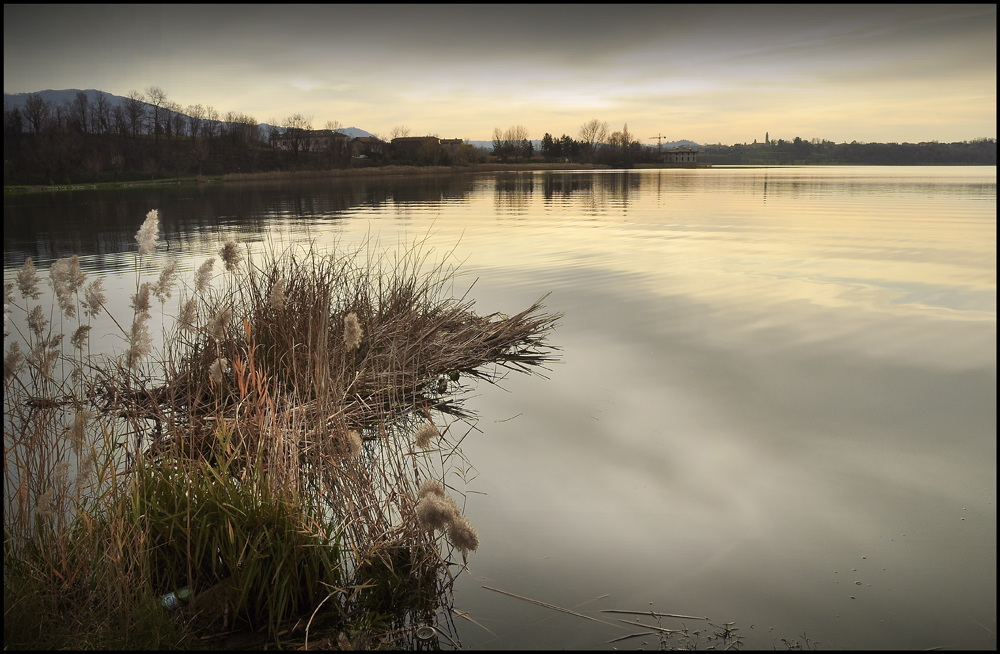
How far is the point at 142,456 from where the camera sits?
11.0ft

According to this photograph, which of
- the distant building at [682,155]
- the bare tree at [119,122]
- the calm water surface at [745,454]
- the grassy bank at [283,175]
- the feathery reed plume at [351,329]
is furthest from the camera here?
the distant building at [682,155]

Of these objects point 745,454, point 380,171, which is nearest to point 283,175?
point 380,171

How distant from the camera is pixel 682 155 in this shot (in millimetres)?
159000

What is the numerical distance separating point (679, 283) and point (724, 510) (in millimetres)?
9373

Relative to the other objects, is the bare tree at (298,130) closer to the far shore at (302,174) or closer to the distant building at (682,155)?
the far shore at (302,174)

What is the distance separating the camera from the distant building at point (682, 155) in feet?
→ 502

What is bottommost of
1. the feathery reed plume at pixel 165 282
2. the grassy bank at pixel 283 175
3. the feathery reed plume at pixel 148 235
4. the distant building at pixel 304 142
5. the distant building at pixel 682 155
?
the feathery reed plume at pixel 165 282

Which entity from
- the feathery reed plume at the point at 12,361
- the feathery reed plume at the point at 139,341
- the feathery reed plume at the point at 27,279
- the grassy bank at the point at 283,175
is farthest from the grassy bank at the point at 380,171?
the feathery reed plume at the point at 139,341

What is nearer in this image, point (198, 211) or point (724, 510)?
point (724, 510)

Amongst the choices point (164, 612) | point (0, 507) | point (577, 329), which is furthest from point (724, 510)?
point (577, 329)

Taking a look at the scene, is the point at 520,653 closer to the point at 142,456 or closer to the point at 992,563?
the point at 142,456

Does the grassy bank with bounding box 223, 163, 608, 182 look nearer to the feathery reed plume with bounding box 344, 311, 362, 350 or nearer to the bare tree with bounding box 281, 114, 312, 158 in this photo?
the bare tree with bounding box 281, 114, 312, 158

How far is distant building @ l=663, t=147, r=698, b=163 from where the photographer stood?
153000 millimetres

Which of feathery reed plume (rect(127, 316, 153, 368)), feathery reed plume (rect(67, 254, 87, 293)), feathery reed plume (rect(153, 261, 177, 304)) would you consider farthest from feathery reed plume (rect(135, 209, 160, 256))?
feathery reed plume (rect(127, 316, 153, 368))
